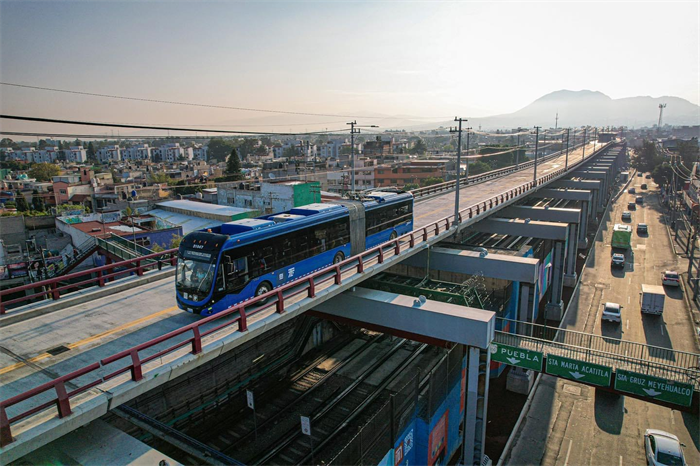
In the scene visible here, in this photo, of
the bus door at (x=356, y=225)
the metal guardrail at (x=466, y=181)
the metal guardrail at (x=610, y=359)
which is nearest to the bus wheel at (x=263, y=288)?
the bus door at (x=356, y=225)

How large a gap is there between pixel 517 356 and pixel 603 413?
30.1 feet

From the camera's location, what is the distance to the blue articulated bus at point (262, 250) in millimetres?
12414

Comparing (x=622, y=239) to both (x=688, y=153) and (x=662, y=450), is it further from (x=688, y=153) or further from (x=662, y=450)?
(x=688, y=153)

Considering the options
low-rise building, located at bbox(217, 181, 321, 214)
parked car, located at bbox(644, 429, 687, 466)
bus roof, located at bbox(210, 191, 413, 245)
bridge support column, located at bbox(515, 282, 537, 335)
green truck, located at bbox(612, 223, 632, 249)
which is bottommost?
parked car, located at bbox(644, 429, 687, 466)

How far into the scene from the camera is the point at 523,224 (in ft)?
107

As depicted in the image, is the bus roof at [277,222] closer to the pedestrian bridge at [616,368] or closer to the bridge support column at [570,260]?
the pedestrian bridge at [616,368]

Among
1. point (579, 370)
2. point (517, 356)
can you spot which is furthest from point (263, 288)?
point (579, 370)

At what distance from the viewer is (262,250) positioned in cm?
1407

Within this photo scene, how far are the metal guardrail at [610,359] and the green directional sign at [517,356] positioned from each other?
410 millimetres

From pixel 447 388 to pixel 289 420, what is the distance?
259 inches

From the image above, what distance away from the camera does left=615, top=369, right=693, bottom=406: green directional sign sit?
15.1 m

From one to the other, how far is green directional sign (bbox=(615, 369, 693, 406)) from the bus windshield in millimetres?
15310

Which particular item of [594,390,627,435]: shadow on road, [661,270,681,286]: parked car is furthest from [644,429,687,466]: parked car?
[661,270,681,286]: parked car

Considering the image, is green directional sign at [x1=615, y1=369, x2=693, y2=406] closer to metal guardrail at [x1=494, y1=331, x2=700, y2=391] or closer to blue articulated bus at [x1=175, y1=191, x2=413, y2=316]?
metal guardrail at [x1=494, y1=331, x2=700, y2=391]
